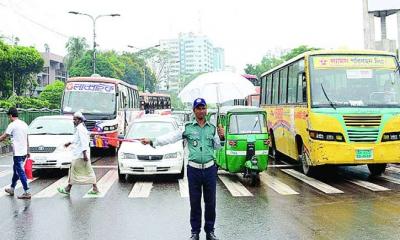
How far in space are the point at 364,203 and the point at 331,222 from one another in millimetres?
1872

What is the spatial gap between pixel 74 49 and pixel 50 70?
15.7 m

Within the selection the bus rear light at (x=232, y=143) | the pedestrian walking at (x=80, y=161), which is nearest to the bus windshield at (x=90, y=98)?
the bus rear light at (x=232, y=143)

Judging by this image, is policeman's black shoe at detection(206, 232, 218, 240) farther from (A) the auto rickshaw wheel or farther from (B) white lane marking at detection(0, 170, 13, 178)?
(B) white lane marking at detection(0, 170, 13, 178)

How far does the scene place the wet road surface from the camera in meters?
7.35

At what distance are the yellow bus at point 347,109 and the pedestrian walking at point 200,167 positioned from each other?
18.6ft

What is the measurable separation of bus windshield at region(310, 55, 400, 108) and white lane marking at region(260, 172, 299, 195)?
6.89 feet

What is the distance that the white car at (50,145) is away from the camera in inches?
525

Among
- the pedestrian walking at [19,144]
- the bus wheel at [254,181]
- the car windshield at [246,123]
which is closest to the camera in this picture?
the pedestrian walking at [19,144]

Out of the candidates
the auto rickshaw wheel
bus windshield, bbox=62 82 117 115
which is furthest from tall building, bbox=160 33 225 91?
the auto rickshaw wheel

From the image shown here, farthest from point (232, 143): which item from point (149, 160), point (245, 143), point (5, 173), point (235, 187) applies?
point (5, 173)

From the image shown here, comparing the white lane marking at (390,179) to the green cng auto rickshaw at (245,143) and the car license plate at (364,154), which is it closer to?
the car license plate at (364,154)

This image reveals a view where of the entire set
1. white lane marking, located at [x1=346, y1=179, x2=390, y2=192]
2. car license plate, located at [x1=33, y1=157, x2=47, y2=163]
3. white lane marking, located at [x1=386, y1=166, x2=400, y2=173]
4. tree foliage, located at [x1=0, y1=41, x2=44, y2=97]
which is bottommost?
white lane marking, located at [x1=386, y1=166, x2=400, y2=173]

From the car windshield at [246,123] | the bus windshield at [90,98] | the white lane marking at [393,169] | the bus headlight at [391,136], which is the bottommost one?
the white lane marking at [393,169]

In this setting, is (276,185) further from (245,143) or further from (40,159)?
(40,159)
